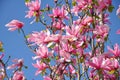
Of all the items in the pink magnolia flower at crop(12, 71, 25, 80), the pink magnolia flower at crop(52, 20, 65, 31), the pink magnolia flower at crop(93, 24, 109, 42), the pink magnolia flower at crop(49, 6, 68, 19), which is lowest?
the pink magnolia flower at crop(12, 71, 25, 80)

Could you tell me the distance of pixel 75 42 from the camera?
351cm

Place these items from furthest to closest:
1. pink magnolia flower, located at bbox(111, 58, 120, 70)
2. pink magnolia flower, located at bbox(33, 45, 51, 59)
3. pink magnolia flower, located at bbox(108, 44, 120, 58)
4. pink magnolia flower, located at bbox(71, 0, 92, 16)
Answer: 1. pink magnolia flower, located at bbox(71, 0, 92, 16)
2. pink magnolia flower, located at bbox(108, 44, 120, 58)
3. pink magnolia flower, located at bbox(111, 58, 120, 70)
4. pink magnolia flower, located at bbox(33, 45, 51, 59)

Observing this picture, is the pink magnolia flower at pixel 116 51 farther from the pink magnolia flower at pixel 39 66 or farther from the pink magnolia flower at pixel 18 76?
the pink magnolia flower at pixel 18 76

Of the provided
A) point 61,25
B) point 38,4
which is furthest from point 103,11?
point 38,4

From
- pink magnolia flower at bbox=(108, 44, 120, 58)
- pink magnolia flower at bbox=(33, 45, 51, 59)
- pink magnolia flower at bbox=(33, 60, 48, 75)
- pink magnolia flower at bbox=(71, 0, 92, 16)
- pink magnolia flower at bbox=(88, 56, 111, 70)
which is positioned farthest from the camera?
pink magnolia flower at bbox=(71, 0, 92, 16)

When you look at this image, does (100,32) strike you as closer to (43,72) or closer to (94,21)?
(94,21)

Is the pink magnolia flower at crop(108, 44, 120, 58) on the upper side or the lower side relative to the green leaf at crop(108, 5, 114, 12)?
lower

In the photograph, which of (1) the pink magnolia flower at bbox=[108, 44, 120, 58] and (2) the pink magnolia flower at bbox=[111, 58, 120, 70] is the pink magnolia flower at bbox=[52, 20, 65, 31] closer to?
(1) the pink magnolia flower at bbox=[108, 44, 120, 58]

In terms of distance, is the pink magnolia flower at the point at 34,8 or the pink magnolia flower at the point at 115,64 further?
the pink magnolia flower at the point at 34,8

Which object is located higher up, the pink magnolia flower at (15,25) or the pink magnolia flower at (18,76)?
the pink magnolia flower at (15,25)

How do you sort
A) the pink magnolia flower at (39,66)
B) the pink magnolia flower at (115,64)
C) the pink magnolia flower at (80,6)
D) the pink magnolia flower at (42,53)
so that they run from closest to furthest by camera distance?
the pink magnolia flower at (42,53), the pink magnolia flower at (115,64), the pink magnolia flower at (39,66), the pink magnolia flower at (80,6)

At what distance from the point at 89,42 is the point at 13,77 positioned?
1.08m

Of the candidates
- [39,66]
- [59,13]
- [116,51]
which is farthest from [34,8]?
[116,51]

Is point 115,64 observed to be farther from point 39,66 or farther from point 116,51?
point 39,66
